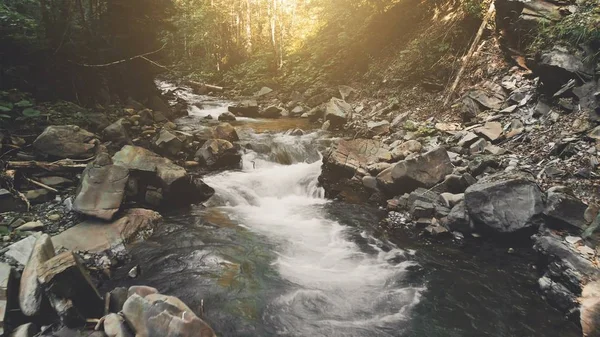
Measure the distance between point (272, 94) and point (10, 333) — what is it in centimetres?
1947

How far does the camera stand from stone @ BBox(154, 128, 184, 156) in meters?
9.84

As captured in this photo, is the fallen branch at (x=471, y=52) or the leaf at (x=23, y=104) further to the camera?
the fallen branch at (x=471, y=52)

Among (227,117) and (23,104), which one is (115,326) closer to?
(23,104)

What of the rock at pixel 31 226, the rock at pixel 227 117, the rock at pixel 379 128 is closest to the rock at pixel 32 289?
the rock at pixel 31 226

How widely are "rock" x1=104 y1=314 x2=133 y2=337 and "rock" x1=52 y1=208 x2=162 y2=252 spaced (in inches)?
88.2

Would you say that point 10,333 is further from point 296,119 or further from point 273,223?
point 296,119

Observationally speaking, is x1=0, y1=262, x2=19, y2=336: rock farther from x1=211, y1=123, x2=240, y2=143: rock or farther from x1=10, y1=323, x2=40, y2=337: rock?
x1=211, y1=123, x2=240, y2=143: rock

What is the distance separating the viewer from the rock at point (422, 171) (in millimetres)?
7414

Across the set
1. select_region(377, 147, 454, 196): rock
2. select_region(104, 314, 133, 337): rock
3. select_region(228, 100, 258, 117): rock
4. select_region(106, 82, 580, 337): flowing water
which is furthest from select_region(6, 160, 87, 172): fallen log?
select_region(228, 100, 258, 117): rock

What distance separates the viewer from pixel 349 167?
9.09 meters

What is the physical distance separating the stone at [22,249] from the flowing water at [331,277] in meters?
1.29

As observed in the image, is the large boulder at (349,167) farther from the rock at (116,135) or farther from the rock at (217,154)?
the rock at (116,135)

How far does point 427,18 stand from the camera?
1523 cm

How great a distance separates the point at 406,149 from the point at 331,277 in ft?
15.7
